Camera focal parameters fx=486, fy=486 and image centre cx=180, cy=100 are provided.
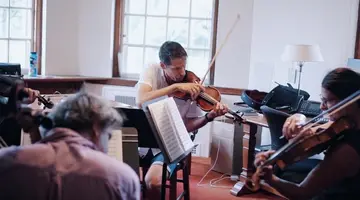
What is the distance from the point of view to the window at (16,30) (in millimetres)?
4465

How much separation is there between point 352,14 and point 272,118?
140 cm

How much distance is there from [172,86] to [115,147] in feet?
3.44

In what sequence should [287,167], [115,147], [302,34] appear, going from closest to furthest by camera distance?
[115,147], [287,167], [302,34]

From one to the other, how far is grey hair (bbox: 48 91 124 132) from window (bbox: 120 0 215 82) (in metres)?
3.20

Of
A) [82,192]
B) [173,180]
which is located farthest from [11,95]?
[173,180]

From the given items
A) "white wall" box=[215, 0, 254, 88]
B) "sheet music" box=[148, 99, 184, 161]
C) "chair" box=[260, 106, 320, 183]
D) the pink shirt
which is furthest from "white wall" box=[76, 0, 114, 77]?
the pink shirt

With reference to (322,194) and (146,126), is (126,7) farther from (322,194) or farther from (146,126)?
(322,194)

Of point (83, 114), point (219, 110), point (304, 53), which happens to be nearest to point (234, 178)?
point (304, 53)

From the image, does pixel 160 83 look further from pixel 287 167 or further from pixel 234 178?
pixel 234 178

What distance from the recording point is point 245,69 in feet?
14.4

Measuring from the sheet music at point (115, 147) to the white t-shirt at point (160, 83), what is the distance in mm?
1053

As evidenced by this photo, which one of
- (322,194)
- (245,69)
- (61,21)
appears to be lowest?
(322,194)

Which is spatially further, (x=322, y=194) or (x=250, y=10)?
(x=250, y=10)

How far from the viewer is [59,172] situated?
1.29 meters
